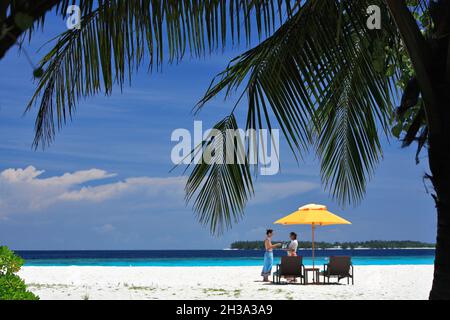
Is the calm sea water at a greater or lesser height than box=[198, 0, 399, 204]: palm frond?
lesser

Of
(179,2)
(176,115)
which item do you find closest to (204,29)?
(179,2)

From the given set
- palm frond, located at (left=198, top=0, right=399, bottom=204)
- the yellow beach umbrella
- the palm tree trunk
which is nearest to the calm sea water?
the yellow beach umbrella

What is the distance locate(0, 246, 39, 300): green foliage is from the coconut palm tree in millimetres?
1483

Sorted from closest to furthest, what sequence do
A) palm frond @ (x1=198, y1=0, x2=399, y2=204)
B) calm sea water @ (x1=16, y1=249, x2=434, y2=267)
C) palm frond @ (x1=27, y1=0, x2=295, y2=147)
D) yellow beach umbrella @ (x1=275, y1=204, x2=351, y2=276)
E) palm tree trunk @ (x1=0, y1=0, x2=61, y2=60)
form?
palm tree trunk @ (x1=0, y1=0, x2=61, y2=60) → palm frond @ (x1=27, y1=0, x2=295, y2=147) → palm frond @ (x1=198, y1=0, x2=399, y2=204) → yellow beach umbrella @ (x1=275, y1=204, x2=351, y2=276) → calm sea water @ (x1=16, y1=249, x2=434, y2=267)

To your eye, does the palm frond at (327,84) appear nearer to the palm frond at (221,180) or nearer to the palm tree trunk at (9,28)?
the palm frond at (221,180)

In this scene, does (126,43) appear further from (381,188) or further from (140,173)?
(140,173)

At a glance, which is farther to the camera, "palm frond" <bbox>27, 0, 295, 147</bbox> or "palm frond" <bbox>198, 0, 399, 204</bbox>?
"palm frond" <bbox>198, 0, 399, 204</bbox>

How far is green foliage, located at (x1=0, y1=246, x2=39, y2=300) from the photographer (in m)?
5.00

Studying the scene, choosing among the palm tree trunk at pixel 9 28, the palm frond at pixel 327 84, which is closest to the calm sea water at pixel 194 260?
the palm frond at pixel 327 84

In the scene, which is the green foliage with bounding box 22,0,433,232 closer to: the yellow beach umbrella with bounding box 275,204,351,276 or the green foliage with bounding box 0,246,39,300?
the green foliage with bounding box 0,246,39,300

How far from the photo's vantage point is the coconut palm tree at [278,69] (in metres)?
3.63

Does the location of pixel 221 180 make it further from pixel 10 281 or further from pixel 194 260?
pixel 194 260
